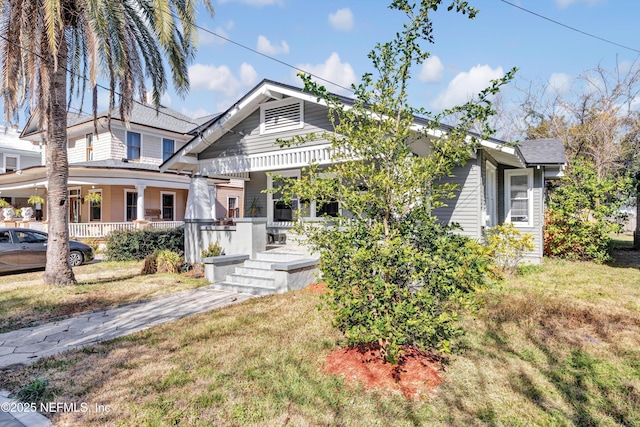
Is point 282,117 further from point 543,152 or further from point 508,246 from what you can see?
point 543,152

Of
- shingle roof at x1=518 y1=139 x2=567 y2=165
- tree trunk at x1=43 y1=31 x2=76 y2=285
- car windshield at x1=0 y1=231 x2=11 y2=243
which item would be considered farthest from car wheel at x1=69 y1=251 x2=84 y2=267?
shingle roof at x1=518 y1=139 x2=567 y2=165

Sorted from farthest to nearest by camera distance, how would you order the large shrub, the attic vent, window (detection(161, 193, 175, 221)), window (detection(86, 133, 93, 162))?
window (detection(161, 193, 175, 221)) → window (detection(86, 133, 93, 162)) → the large shrub → the attic vent

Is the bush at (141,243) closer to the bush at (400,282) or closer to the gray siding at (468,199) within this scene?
the gray siding at (468,199)

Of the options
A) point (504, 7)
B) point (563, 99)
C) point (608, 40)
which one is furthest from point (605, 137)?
point (504, 7)

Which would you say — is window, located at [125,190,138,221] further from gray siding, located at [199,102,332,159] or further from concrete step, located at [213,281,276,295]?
concrete step, located at [213,281,276,295]

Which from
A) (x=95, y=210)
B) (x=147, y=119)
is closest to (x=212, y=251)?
(x=95, y=210)

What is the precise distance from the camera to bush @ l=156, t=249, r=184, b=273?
1070 centimetres

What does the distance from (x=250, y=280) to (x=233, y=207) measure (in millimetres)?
18322

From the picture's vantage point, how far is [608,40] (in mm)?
10570

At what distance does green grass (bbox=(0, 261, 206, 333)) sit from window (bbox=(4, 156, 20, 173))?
20.3m

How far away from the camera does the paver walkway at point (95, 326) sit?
464 centimetres

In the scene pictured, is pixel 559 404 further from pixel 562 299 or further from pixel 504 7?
pixel 504 7

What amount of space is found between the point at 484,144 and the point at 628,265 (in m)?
7.67

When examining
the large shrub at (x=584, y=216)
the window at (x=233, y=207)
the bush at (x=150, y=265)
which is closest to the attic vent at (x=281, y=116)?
the bush at (x=150, y=265)
